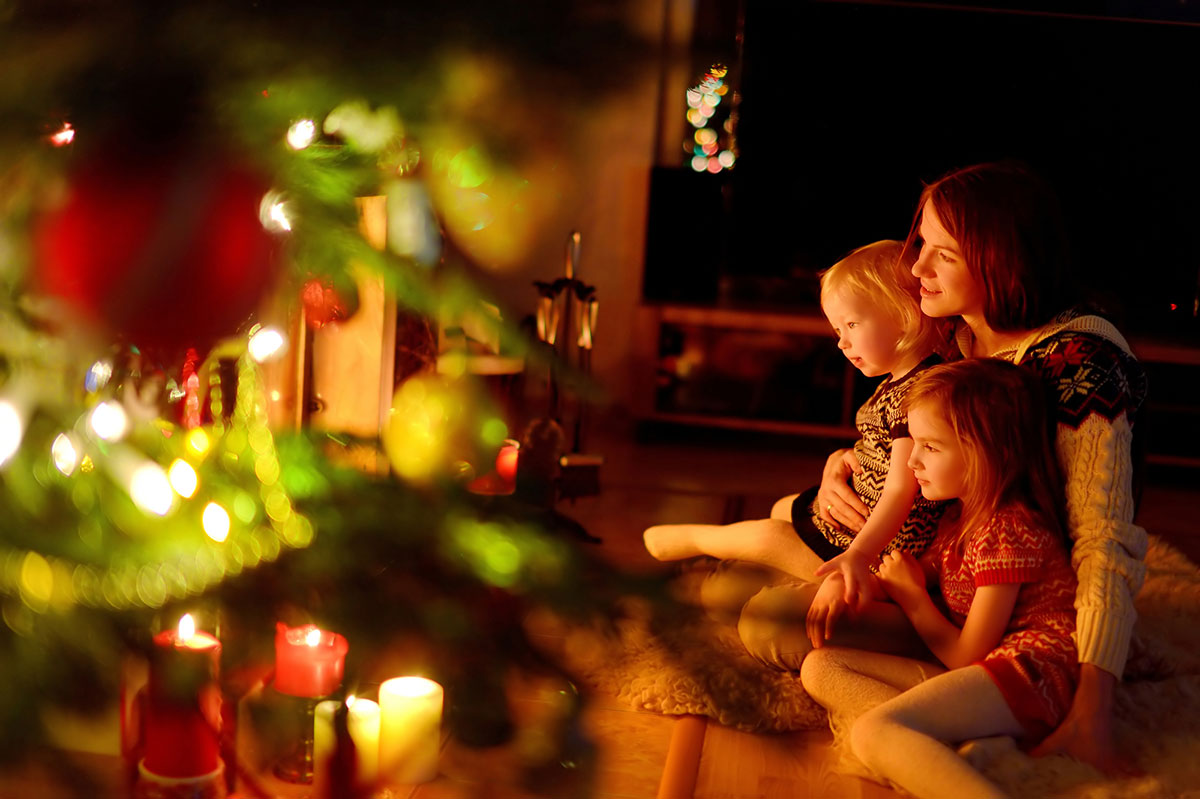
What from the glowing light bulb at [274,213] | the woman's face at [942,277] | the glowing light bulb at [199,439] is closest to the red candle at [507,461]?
the woman's face at [942,277]

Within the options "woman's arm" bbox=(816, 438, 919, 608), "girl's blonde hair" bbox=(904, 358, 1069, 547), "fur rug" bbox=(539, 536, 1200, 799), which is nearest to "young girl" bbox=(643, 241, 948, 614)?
"woman's arm" bbox=(816, 438, 919, 608)

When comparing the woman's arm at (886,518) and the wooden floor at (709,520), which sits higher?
the woman's arm at (886,518)

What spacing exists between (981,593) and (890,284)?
0.40m

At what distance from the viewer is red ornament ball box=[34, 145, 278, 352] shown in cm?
34

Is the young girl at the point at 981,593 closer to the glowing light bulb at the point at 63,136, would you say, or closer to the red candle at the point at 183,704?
the red candle at the point at 183,704

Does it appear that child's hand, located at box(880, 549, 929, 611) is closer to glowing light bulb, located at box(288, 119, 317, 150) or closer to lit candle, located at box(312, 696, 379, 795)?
lit candle, located at box(312, 696, 379, 795)

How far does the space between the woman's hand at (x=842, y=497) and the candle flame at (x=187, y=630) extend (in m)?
1.08

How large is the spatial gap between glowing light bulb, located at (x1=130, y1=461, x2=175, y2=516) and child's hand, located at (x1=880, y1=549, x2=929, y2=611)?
99cm

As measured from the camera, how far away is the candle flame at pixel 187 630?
1.19ft

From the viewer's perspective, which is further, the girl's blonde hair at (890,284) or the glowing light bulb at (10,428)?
the girl's blonde hair at (890,284)

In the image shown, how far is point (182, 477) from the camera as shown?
1.76 ft

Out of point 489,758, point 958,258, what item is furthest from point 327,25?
point 958,258

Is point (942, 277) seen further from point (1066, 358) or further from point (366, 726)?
point (366, 726)

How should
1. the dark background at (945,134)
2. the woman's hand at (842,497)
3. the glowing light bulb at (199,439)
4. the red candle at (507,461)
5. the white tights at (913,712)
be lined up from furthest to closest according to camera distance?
1. the dark background at (945,134)
2. the red candle at (507,461)
3. the woman's hand at (842,497)
4. the white tights at (913,712)
5. the glowing light bulb at (199,439)
